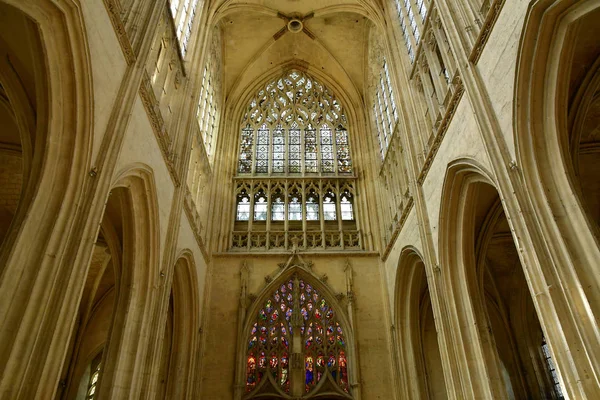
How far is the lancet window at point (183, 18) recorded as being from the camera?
444 inches

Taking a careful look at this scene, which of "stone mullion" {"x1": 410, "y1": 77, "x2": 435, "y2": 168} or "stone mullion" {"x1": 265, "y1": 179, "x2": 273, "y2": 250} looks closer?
"stone mullion" {"x1": 410, "y1": 77, "x2": 435, "y2": 168}

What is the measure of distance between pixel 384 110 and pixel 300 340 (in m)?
8.11

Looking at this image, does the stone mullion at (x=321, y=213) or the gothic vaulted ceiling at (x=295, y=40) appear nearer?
the stone mullion at (x=321, y=213)

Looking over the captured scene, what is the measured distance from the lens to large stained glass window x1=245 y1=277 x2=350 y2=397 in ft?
41.8

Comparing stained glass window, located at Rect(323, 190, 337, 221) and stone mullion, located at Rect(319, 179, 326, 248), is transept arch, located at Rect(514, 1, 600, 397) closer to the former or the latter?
stone mullion, located at Rect(319, 179, 326, 248)

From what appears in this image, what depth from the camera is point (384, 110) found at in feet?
51.4

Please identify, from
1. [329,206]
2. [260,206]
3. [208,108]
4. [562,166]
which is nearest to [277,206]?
[260,206]

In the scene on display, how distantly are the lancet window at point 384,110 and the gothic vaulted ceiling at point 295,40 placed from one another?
7.92 feet

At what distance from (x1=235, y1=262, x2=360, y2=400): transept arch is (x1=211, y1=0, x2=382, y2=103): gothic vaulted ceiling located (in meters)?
8.82

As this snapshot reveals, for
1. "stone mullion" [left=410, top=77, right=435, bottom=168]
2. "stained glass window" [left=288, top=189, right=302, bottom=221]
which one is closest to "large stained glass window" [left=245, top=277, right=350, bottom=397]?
"stained glass window" [left=288, top=189, right=302, bottom=221]

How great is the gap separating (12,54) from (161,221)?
407 cm

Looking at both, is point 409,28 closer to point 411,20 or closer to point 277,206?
point 411,20

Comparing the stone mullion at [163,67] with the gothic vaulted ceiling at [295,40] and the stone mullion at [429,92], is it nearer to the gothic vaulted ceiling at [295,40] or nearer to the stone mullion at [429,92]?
the stone mullion at [429,92]

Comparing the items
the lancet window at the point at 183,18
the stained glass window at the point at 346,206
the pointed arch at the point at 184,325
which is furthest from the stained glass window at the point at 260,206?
the lancet window at the point at 183,18
